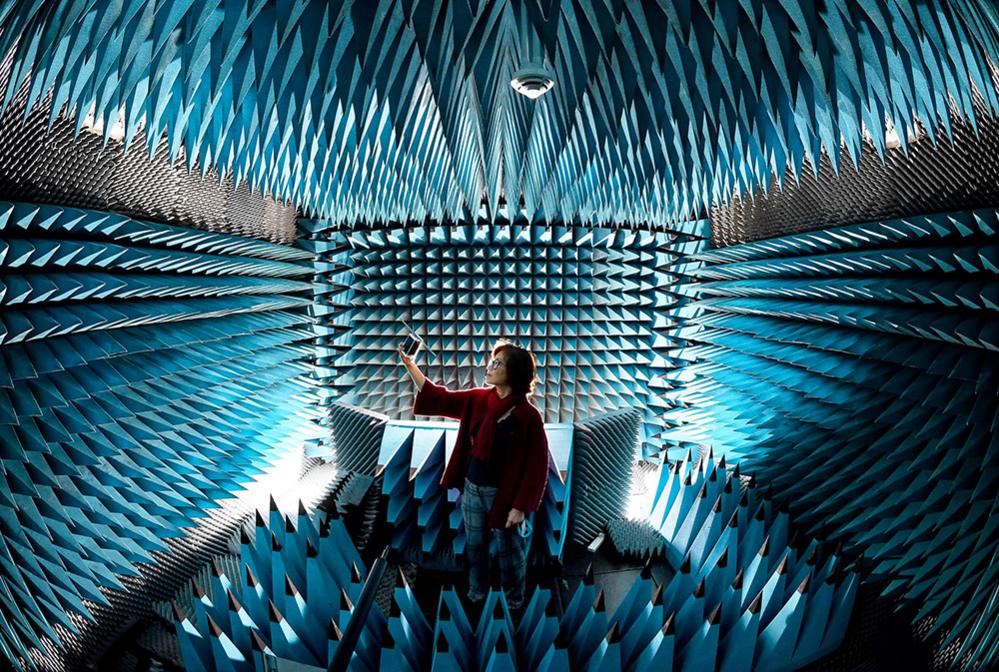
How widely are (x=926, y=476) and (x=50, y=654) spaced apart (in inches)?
196

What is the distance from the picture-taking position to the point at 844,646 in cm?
334

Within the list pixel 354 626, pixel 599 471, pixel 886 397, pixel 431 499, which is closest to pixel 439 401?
pixel 354 626

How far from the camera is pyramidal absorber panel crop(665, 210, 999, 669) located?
10.2ft

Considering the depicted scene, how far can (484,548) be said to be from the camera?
312 centimetres

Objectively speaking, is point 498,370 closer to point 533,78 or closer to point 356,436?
point 533,78

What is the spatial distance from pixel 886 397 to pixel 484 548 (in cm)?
281

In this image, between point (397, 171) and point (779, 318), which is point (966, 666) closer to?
point (779, 318)

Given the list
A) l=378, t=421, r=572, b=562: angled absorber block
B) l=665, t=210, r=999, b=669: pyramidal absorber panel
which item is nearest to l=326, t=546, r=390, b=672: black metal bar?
l=378, t=421, r=572, b=562: angled absorber block

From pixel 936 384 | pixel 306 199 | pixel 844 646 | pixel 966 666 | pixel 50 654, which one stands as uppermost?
pixel 306 199

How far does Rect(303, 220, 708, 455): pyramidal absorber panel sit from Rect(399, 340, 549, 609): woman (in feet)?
7.43

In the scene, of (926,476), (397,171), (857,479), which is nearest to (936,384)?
(926,476)

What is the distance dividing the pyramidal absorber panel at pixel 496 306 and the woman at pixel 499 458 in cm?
226

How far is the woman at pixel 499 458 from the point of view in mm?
2877

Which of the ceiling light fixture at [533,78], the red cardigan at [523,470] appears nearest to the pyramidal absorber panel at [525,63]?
the ceiling light fixture at [533,78]
